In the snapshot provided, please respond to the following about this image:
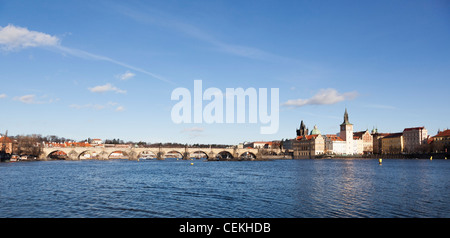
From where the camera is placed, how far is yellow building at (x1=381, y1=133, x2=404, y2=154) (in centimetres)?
15688

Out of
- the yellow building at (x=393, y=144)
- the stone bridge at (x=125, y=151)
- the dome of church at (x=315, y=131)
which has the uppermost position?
the dome of church at (x=315, y=131)

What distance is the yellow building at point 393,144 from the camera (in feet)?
515

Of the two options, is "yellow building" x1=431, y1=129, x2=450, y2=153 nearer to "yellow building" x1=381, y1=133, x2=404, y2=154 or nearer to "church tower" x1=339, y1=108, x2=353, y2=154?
"yellow building" x1=381, y1=133, x2=404, y2=154

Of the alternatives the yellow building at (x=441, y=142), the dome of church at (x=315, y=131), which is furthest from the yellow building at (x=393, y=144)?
the dome of church at (x=315, y=131)

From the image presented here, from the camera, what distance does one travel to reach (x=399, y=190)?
29750 millimetres

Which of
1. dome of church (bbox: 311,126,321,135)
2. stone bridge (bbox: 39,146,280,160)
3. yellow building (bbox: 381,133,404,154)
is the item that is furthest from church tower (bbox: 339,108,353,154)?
stone bridge (bbox: 39,146,280,160)

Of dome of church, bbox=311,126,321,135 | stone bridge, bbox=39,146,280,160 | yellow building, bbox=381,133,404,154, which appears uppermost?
dome of church, bbox=311,126,321,135

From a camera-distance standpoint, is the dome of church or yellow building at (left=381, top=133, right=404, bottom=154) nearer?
yellow building at (left=381, top=133, right=404, bottom=154)

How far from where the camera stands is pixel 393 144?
161 metres

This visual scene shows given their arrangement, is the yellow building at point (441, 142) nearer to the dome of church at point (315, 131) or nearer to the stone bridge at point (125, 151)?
the dome of church at point (315, 131)

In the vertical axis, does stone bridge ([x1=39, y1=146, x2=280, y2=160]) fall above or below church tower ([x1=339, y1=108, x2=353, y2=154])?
below
